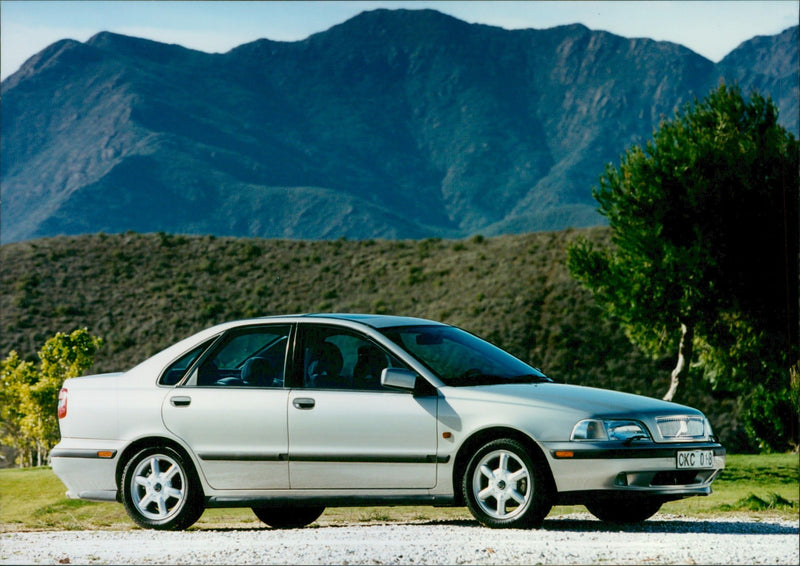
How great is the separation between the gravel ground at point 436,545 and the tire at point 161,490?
0.16 m

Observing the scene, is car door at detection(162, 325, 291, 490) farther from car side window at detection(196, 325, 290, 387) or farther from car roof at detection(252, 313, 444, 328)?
car roof at detection(252, 313, 444, 328)

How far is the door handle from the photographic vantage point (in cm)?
914

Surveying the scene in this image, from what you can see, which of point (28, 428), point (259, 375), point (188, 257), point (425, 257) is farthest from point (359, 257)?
point (259, 375)

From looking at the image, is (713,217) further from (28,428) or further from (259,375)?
(259,375)

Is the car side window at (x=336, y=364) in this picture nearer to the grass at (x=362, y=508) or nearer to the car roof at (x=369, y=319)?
the car roof at (x=369, y=319)

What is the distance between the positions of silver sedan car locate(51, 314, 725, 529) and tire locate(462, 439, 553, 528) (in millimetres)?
10

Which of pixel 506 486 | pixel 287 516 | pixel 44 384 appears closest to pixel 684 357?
pixel 44 384

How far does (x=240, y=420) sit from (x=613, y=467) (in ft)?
9.80

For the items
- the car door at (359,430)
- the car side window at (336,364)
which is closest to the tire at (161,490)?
the car door at (359,430)

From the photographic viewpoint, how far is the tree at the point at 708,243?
114ft

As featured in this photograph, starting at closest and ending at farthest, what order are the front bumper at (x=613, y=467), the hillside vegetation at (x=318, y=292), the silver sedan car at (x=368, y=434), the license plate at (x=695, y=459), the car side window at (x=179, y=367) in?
the front bumper at (x=613, y=467), the silver sedan car at (x=368, y=434), the license plate at (x=695, y=459), the car side window at (x=179, y=367), the hillside vegetation at (x=318, y=292)

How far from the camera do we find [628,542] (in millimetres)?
7891

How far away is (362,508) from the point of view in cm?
1480

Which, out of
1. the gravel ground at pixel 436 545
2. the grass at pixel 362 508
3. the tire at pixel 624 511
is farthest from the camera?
the grass at pixel 362 508
